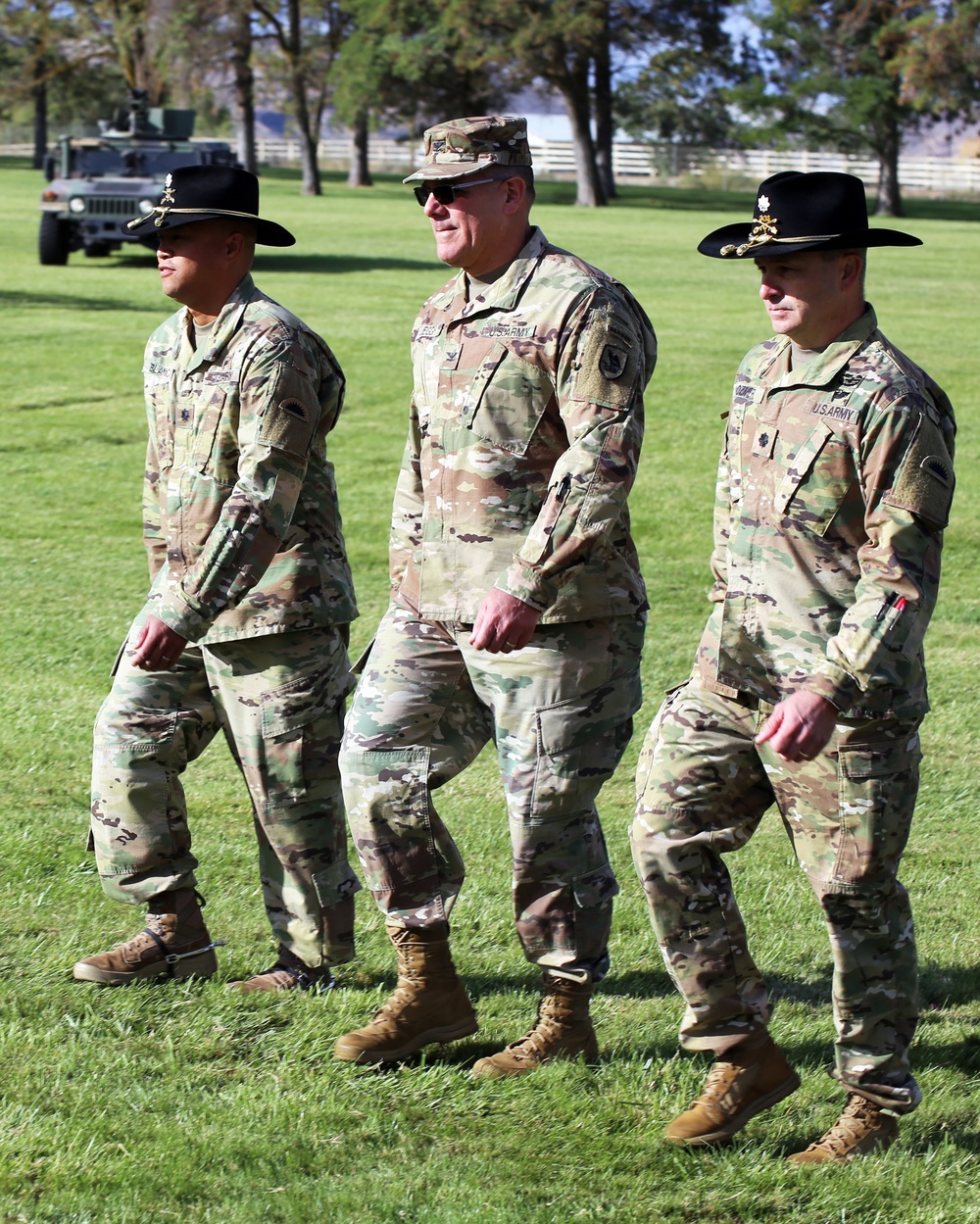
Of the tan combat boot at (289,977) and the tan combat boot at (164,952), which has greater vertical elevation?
the tan combat boot at (164,952)

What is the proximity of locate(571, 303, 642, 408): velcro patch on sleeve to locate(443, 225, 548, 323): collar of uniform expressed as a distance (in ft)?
0.79

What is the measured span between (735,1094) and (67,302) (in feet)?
66.5

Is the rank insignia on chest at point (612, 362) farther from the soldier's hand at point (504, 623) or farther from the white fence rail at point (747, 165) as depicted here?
the white fence rail at point (747, 165)

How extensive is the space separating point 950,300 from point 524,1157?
2384 centimetres

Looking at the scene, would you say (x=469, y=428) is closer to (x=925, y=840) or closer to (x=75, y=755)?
(x=925, y=840)

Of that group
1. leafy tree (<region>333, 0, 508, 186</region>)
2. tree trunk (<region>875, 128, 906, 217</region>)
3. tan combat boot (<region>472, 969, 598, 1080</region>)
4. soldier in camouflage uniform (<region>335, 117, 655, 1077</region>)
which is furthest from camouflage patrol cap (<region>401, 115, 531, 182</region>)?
tree trunk (<region>875, 128, 906, 217</region>)

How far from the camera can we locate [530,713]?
13.0 feet

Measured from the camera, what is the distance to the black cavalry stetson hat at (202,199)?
4.36 m

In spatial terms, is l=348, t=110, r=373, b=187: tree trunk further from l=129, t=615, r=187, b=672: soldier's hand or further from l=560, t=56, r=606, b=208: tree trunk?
l=129, t=615, r=187, b=672: soldier's hand

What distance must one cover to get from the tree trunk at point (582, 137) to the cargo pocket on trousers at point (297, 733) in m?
54.8

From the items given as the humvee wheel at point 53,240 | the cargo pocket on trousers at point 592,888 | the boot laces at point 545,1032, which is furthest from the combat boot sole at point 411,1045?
the humvee wheel at point 53,240

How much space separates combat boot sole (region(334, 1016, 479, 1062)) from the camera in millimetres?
4078

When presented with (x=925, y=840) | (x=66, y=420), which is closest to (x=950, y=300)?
(x=66, y=420)

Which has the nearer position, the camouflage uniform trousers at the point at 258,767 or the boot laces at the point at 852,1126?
the boot laces at the point at 852,1126
